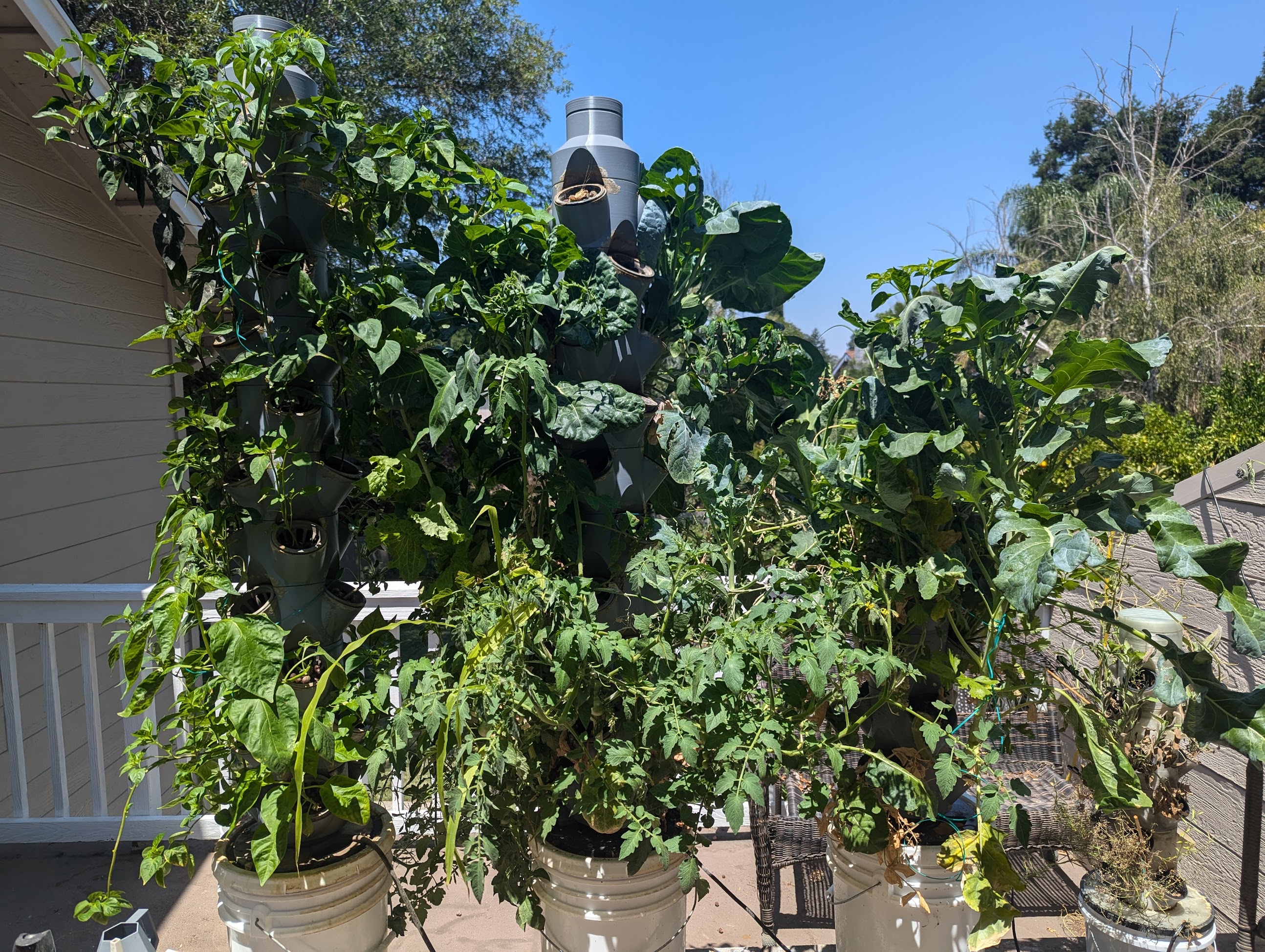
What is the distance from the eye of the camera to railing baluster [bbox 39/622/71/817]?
240 cm

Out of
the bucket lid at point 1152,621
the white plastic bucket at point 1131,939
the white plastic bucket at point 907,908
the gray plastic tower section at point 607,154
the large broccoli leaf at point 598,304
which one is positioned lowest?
the white plastic bucket at point 1131,939

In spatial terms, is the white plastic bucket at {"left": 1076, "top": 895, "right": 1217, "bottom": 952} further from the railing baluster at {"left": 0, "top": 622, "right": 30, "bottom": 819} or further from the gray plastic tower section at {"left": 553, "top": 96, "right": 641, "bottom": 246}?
the railing baluster at {"left": 0, "top": 622, "right": 30, "bottom": 819}

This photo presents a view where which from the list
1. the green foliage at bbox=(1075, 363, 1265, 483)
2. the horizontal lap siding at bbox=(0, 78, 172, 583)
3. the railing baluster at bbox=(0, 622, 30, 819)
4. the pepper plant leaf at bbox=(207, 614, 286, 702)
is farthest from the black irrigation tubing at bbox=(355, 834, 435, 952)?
the green foliage at bbox=(1075, 363, 1265, 483)

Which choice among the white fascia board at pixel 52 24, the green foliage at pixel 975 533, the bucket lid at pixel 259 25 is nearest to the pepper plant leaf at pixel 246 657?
the green foliage at pixel 975 533

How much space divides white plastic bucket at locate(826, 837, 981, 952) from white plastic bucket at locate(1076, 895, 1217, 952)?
459mm

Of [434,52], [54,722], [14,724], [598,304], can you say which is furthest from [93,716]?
[434,52]

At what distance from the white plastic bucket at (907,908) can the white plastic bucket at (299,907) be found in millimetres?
927

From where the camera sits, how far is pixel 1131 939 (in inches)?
64.1

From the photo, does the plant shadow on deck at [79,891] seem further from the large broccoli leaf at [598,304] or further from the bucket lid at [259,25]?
the bucket lid at [259,25]

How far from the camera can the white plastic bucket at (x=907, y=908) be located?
1.39 metres

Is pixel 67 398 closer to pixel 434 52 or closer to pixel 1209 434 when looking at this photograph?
pixel 434 52

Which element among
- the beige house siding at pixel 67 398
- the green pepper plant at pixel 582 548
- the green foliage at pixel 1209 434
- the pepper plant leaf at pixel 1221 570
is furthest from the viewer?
the green foliage at pixel 1209 434

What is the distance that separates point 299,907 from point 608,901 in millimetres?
554

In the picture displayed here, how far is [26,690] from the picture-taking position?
10.4 feet
